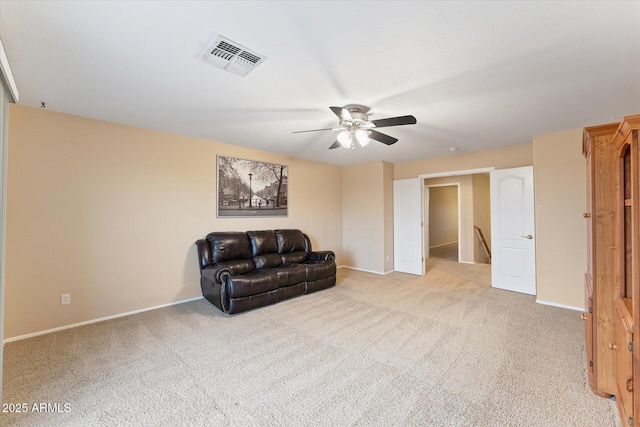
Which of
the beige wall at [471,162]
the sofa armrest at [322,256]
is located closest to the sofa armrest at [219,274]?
the sofa armrest at [322,256]

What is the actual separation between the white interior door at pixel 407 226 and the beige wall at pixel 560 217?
2.03 meters

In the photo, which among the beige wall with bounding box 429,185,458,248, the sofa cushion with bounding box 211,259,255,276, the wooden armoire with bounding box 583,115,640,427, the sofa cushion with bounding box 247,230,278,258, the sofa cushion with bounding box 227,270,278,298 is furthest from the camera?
the beige wall with bounding box 429,185,458,248

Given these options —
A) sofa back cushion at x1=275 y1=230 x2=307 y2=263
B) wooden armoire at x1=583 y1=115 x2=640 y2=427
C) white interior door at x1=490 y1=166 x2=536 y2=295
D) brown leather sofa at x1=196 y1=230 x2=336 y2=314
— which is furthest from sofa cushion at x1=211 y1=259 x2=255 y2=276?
white interior door at x1=490 y1=166 x2=536 y2=295

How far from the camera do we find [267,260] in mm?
4270

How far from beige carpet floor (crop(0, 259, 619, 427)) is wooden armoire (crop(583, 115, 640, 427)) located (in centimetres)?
26

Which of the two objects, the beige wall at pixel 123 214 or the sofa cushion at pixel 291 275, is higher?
the beige wall at pixel 123 214

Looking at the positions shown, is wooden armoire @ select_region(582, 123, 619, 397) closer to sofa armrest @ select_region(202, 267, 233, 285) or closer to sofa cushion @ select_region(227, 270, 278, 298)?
sofa cushion @ select_region(227, 270, 278, 298)

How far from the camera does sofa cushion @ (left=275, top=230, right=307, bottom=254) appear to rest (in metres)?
4.70

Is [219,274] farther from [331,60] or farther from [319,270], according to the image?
[331,60]

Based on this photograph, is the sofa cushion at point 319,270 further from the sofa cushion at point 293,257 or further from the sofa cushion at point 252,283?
the sofa cushion at point 252,283

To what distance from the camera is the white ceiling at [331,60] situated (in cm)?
152

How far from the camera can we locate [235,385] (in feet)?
6.54

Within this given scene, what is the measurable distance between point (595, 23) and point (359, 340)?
2982 millimetres

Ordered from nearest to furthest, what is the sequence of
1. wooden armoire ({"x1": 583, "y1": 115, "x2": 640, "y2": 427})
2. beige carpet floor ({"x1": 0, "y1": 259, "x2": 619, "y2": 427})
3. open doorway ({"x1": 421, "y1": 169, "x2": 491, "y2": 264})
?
wooden armoire ({"x1": 583, "y1": 115, "x2": 640, "y2": 427})
beige carpet floor ({"x1": 0, "y1": 259, "x2": 619, "y2": 427})
open doorway ({"x1": 421, "y1": 169, "x2": 491, "y2": 264})
